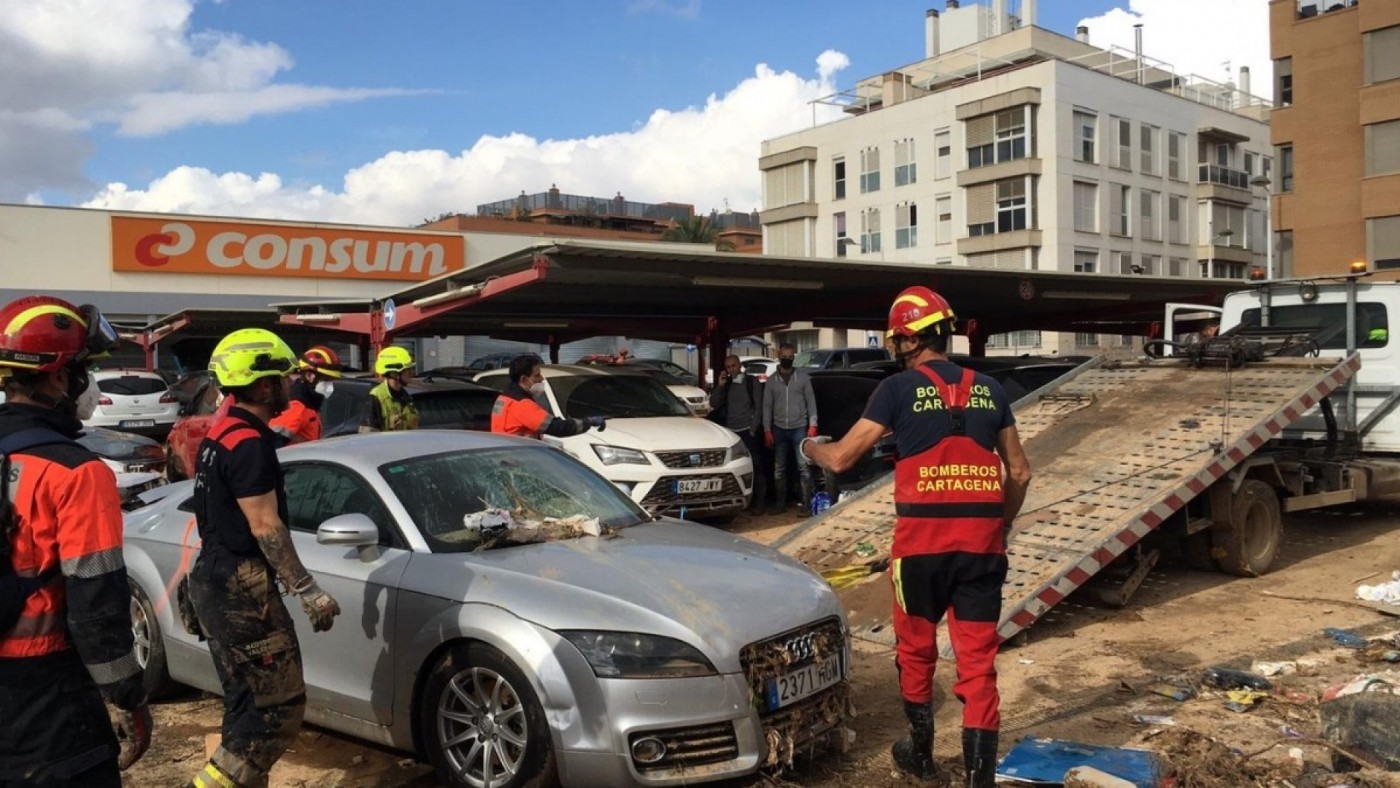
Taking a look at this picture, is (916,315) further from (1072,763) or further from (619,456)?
(619,456)

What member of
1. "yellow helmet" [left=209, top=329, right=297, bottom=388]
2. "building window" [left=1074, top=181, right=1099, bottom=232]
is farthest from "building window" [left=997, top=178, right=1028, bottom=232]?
"yellow helmet" [left=209, top=329, right=297, bottom=388]

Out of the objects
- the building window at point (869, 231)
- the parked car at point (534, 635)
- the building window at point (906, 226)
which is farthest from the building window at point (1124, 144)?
the parked car at point (534, 635)

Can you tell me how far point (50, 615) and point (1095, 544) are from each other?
5666mm

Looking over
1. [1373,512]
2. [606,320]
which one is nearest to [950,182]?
[606,320]

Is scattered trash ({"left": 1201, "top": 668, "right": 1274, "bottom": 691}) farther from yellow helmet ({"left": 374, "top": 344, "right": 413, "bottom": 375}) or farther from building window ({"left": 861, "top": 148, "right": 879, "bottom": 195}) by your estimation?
building window ({"left": 861, "top": 148, "right": 879, "bottom": 195})

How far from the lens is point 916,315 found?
439cm

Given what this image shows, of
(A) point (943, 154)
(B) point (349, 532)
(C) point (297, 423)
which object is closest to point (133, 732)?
(B) point (349, 532)

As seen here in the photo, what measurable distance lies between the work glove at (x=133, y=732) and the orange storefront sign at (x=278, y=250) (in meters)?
31.8

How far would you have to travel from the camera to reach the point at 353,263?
3450cm

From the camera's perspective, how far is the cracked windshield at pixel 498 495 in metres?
4.75

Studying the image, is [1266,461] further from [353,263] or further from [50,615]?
[353,263]

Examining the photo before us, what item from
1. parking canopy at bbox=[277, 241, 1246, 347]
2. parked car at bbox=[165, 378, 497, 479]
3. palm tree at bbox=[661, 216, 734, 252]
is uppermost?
palm tree at bbox=[661, 216, 734, 252]

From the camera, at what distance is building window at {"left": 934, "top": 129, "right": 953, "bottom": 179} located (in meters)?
45.7

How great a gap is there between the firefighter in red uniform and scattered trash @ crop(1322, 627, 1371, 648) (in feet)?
11.1
